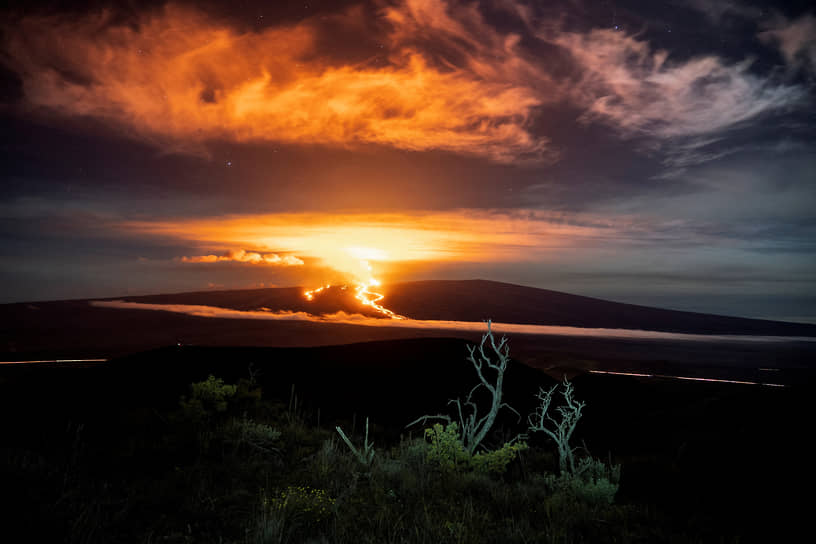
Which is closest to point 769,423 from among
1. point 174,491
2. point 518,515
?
point 518,515

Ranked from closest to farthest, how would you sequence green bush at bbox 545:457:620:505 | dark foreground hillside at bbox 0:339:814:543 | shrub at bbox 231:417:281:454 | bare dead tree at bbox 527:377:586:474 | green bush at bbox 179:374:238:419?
dark foreground hillside at bbox 0:339:814:543
green bush at bbox 545:457:620:505
bare dead tree at bbox 527:377:586:474
shrub at bbox 231:417:281:454
green bush at bbox 179:374:238:419

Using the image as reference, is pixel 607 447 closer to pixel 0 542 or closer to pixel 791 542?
pixel 791 542

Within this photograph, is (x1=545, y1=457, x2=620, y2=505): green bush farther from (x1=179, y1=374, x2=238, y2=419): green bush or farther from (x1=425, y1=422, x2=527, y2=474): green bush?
(x1=179, y1=374, x2=238, y2=419): green bush

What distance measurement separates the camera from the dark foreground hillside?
4.82 m

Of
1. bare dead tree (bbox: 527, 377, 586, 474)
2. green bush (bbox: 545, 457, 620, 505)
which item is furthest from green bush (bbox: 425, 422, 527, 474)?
green bush (bbox: 545, 457, 620, 505)

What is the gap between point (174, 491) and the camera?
5.79 meters

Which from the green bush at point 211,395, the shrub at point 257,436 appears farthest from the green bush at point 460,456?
the green bush at point 211,395

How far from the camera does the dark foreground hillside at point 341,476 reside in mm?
4816

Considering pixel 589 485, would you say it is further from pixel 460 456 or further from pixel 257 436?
pixel 257 436

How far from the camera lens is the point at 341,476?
266 inches

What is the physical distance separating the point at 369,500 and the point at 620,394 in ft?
48.5

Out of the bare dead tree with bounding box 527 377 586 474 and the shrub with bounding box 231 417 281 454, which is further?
the shrub with bounding box 231 417 281 454

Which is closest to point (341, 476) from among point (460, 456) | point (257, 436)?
point (460, 456)

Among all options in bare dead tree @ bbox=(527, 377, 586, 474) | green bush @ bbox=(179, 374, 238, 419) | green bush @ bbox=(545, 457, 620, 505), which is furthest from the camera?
green bush @ bbox=(179, 374, 238, 419)
